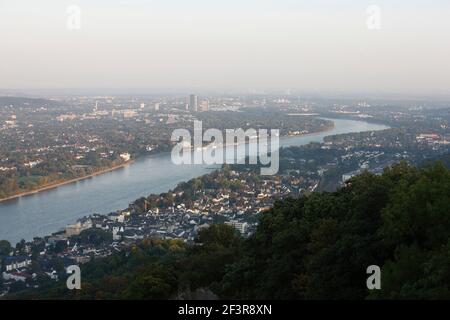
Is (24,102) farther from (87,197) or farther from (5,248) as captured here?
(5,248)

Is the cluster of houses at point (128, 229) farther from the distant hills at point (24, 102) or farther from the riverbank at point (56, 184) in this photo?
the distant hills at point (24, 102)

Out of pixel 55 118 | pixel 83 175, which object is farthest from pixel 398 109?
pixel 83 175

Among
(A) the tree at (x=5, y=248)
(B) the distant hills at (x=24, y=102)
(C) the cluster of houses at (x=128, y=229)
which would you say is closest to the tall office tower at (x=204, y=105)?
(B) the distant hills at (x=24, y=102)

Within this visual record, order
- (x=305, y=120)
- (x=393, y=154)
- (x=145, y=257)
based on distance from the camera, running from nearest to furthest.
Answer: (x=145, y=257) < (x=393, y=154) < (x=305, y=120)
